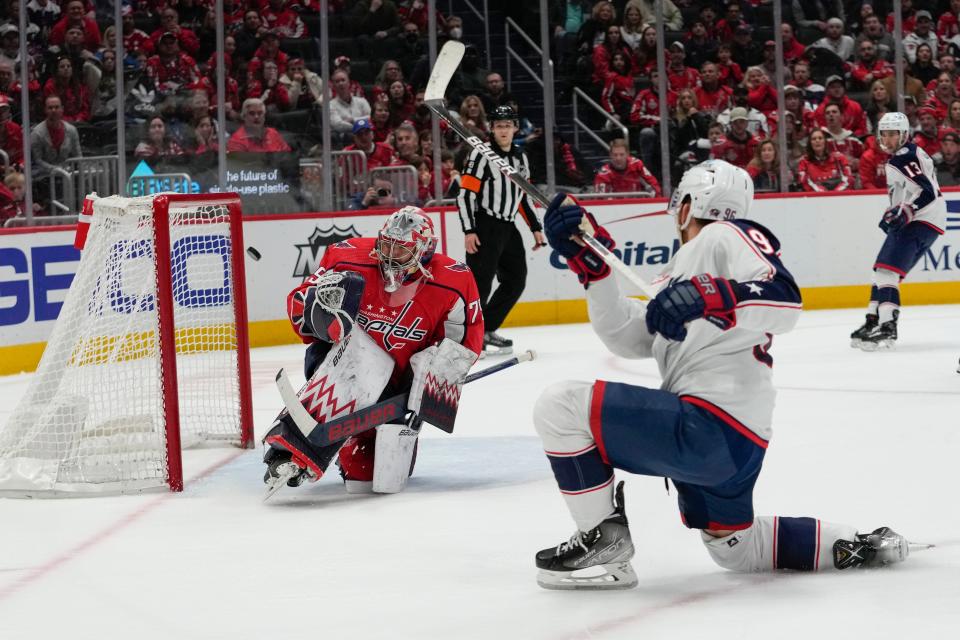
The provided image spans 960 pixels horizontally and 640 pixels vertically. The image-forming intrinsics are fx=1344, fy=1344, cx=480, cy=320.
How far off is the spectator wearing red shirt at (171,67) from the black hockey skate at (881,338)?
4355 millimetres

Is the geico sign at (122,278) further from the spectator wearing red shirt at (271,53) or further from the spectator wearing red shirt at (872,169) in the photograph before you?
the spectator wearing red shirt at (872,169)

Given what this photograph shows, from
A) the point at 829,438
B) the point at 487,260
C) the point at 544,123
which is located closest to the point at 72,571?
the point at 829,438

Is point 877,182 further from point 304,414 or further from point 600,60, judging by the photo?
point 304,414

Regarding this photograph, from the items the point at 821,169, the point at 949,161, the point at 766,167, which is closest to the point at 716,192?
the point at 766,167

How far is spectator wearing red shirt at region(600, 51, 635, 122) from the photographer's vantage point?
31.0ft

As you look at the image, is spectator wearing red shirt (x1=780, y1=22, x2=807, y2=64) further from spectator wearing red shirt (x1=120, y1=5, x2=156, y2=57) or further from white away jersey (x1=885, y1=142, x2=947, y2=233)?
spectator wearing red shirt (x1=120, y1=5, x2=156, y2=57)

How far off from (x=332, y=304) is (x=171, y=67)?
505 cm

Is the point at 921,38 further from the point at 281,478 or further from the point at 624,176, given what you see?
the point at 281,478

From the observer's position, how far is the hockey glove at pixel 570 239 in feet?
8.95

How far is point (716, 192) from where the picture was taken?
9.21ft

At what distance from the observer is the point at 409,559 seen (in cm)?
320

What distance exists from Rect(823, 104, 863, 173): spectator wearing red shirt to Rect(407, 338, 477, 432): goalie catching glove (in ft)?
20.4

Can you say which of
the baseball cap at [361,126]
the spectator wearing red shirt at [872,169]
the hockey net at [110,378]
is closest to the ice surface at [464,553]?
the hockey net at [110,378]

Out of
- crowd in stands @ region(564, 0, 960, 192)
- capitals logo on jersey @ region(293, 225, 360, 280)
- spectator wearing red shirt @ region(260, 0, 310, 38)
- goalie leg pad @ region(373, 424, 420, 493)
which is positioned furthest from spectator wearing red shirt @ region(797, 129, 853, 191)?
goalie leg pad @ region(373, 424, 420, 493)
